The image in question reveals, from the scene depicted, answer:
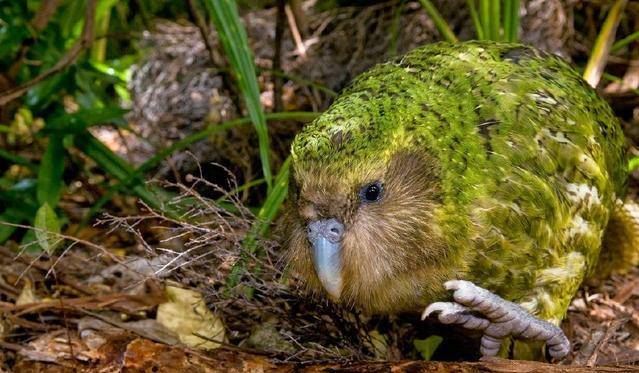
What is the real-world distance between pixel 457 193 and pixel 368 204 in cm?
23

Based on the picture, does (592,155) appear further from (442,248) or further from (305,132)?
(305,132)

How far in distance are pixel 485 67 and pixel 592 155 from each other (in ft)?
1.22

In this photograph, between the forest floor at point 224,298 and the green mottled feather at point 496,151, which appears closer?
the green mottled feather at point 496,151

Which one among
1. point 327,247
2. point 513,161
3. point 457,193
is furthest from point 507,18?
point 327,247

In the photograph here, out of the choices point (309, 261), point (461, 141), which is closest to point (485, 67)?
point (461, 141)

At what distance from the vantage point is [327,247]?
173 cm

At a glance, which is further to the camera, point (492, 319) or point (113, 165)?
point (113, 165)

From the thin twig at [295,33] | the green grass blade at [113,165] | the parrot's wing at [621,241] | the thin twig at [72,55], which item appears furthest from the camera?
the thin twig at [295,33]

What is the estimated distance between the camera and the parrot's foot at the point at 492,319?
1819 millimetres

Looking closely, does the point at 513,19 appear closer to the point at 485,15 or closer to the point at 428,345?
the point at 485,15

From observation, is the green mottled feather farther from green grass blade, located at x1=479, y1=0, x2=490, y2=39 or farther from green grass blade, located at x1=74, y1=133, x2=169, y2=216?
green grass blade, located at x1=74, y1=133, x2=169, y2=216

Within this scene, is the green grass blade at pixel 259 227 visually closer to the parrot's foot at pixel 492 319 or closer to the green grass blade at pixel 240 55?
the green grass blade at pixel 240 55

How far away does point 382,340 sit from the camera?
7.48 feet

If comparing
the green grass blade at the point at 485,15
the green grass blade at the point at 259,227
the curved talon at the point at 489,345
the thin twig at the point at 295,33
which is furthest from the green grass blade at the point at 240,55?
the thin twig at the point at 295,33
